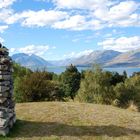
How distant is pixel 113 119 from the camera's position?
1994 cm

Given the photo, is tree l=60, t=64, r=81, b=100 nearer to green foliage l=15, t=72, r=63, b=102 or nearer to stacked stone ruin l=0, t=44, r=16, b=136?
green foliage l=15, t=72, r=63, b=102

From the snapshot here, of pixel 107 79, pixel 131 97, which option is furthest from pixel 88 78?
pixel 131 97

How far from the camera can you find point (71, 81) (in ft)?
186

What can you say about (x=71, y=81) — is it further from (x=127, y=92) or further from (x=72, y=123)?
(x=72, y=123)

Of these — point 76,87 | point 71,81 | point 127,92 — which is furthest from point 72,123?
point 71,81

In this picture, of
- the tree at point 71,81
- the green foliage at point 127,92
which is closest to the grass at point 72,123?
the green foliage at point 127,92

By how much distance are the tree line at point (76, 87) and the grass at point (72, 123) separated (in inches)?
266

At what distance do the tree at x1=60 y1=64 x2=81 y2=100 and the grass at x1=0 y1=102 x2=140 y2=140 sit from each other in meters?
31.1

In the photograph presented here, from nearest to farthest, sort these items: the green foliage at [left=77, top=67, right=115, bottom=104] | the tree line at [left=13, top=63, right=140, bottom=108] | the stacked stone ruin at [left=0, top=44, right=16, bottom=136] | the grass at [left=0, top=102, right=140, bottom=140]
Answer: the stacked stone ruin at [left=0, top=44, right=16, bottom=136], the grass at [left=0, top=102, right=140, bottom=140], the tree line at [left=13, top=63, right=140, bottom=108], the green foliage at [left=77, top=67, right=115, bottom=104]

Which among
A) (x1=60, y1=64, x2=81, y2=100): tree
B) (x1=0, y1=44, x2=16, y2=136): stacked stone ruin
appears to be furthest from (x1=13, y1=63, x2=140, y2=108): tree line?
(x1=0, y1=44, x2=16, y2=136): stacked stone ruin

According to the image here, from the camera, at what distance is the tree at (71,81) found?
54175mm

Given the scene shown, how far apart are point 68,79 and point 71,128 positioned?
39.5 meters

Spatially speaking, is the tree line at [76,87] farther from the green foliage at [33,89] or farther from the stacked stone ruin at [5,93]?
the stacked stone ruin at [5,93]

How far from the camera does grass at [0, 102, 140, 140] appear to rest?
16734 mm
